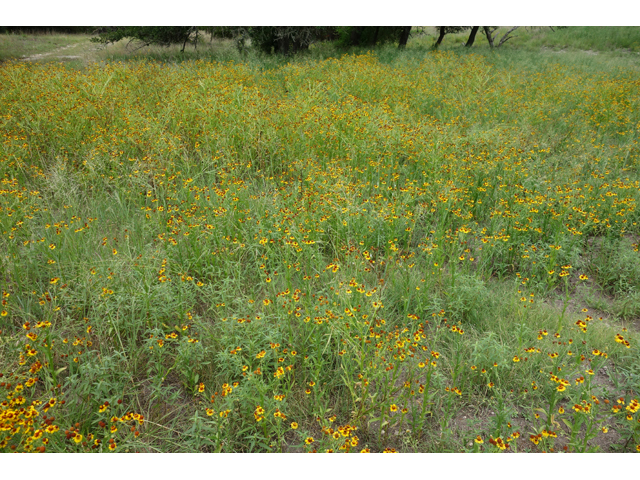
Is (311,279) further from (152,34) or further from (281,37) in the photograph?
(152,34)

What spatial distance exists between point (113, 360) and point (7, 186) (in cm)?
281

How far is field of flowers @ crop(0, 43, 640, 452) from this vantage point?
83.3 inches

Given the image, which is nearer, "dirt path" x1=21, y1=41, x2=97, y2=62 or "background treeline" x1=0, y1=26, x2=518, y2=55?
"background treeline" x1=0, y1=26, x2=518, y2=55

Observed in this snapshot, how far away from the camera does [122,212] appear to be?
154 inches

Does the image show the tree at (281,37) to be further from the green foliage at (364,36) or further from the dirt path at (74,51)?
the dirt path at (74,51)

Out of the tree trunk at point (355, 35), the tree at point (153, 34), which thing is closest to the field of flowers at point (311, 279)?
the tree at point (153, 34)

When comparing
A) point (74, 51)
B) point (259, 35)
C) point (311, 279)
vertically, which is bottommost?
point (311, 279)

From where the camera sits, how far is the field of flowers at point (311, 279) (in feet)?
6.94

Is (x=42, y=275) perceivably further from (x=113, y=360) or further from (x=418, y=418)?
(x=418, y=418)

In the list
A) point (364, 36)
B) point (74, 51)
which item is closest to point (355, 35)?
point (364, 36)

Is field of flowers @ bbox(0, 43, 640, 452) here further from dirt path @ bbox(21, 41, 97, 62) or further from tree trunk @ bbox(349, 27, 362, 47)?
dirt path @ bbox(21, 41, 97, 62)

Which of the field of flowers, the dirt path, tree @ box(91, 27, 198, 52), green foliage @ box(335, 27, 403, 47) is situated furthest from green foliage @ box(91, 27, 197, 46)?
the field of flowers

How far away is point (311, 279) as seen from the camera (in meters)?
3.09

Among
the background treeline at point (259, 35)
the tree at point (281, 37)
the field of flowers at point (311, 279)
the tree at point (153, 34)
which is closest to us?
the field of flowers at point (311, 279)
